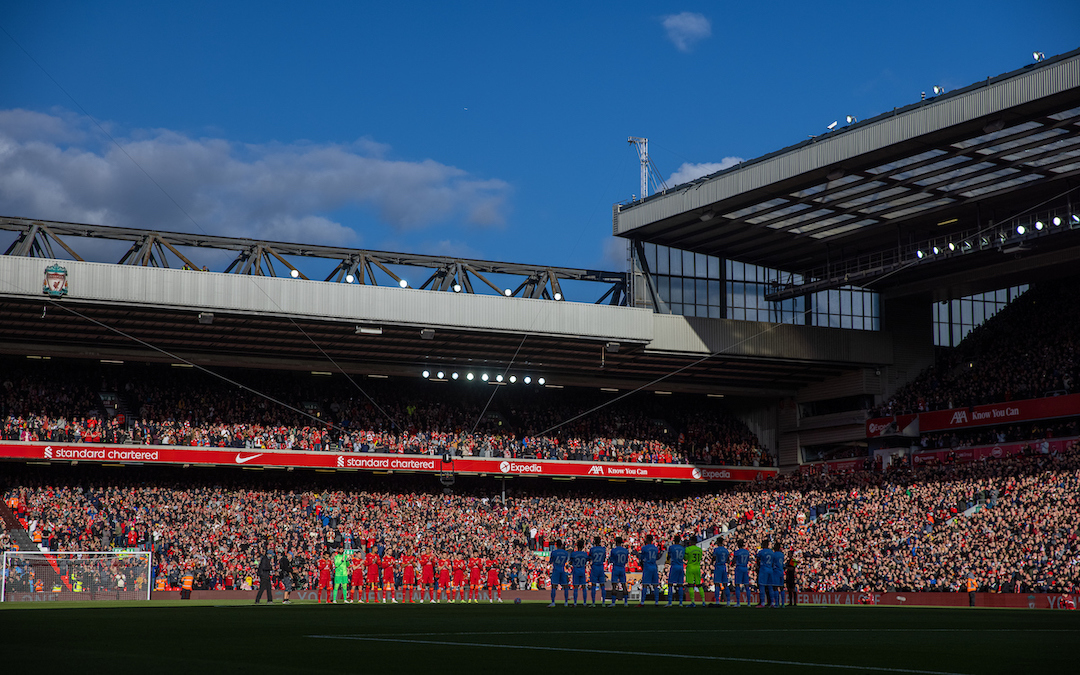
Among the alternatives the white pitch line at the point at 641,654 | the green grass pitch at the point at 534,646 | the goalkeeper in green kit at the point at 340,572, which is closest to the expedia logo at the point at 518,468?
the goalkeeper in green kit at the point at 340,572

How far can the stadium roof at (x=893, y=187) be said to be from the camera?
114 feet

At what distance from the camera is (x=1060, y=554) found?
33344 millimetres

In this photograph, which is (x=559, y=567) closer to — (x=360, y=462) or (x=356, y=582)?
(x=356, y=582)

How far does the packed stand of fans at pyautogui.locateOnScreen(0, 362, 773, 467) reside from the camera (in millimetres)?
46969

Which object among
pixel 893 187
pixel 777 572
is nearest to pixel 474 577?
pixel 777 572

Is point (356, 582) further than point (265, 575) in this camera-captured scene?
Yes

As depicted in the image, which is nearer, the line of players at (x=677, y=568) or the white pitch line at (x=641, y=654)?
the white pitch line at (x=641, y=654)

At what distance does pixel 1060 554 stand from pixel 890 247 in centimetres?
1933

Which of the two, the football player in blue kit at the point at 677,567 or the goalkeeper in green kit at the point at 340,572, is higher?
the football player in blue kit at the point at 677,567

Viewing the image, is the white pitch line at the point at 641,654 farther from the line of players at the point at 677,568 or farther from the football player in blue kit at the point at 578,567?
the football player in blue kit at the point at 578,567

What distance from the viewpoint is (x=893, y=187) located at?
42219 millimetres

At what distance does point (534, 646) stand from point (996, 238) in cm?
3562

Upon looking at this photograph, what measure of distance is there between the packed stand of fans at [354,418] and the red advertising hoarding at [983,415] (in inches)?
312

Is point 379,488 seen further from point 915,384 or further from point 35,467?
point 915,384
